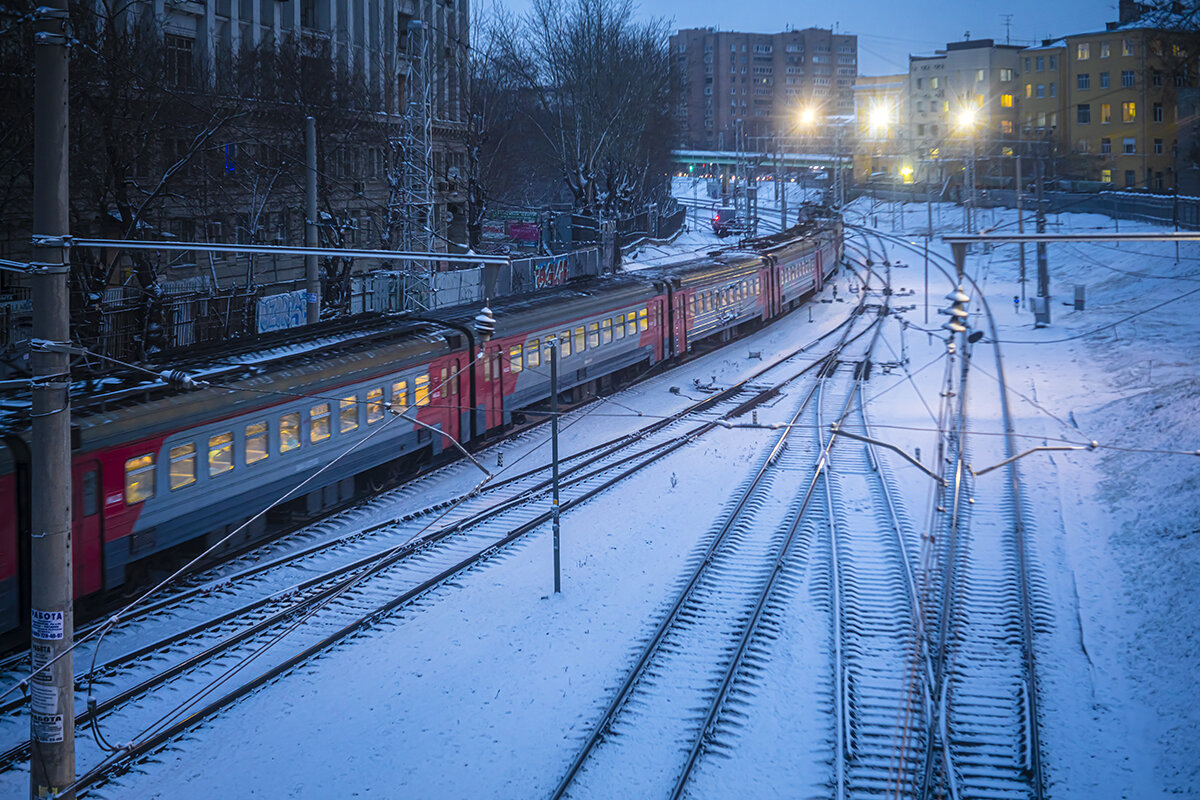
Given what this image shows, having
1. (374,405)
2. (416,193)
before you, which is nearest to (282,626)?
(374,405)

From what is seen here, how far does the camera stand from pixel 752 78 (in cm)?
17825

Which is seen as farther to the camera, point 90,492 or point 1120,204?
point 1120,204

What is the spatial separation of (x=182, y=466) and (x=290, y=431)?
208 centimetres

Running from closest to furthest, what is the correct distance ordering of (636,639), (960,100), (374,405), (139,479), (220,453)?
(636,639) < (139,479) < (220,453) < (374,405) < (960,100)

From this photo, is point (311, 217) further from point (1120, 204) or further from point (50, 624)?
point (1120, 204)

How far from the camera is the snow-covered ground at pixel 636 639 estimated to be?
→ 33.2 feet

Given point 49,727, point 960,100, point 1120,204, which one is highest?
point 960,100

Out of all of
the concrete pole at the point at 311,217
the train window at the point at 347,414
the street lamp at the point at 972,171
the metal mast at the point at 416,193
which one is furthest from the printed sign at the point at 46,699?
the street lamp at the point at 972,171

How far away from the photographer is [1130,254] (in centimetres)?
4572

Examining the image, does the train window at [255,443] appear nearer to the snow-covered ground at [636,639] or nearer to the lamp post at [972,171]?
the snow-covered ground at [636,639]

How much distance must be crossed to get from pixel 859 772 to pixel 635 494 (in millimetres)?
9114

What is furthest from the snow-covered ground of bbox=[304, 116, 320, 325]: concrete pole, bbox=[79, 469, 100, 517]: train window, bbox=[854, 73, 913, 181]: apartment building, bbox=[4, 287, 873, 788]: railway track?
bbox=[854, 73, 913, 181]: apartment building

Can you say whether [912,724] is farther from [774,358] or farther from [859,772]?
[774,358]

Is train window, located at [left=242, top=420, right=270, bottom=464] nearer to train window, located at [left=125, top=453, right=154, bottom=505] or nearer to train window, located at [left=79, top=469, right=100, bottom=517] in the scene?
train window, located at [left=125, top=453, right=154, bottom=505]
